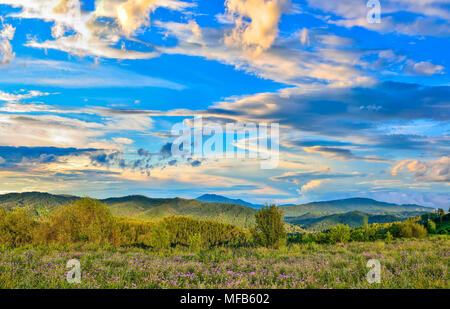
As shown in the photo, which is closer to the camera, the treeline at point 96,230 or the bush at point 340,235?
the treeline at point 96,230

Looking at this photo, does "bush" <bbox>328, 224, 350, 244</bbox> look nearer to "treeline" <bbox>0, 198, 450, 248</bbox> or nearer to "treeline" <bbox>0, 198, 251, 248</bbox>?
"treeline" <bbox>0, 198, 450, 248</bbox>

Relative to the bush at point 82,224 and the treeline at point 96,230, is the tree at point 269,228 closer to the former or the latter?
the treeline at point 96,230

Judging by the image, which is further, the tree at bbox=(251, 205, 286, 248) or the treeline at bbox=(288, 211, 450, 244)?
the treeline at bbox=(288, 211, 450, 244)

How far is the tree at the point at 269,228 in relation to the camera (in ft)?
76.2

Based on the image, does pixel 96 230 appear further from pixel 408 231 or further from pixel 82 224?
pixel 408 231

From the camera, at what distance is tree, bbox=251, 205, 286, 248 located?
2323 cm

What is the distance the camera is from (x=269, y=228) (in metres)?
23.4

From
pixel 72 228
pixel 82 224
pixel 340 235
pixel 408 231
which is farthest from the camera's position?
pixel 408 231

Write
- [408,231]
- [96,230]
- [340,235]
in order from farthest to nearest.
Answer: [408,231], [340,235], [96,230]

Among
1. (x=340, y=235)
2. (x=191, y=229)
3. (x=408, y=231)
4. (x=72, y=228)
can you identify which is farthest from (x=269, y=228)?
(x=408, y=231)

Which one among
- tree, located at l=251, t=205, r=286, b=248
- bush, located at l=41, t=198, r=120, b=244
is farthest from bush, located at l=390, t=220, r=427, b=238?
bush, located at l=41, t=198, r=120, b=244

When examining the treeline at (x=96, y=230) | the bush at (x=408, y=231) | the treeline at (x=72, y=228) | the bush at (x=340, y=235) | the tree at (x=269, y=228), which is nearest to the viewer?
the tree at (x=269, y=228)

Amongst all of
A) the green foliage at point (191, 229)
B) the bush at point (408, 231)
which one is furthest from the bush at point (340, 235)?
the green foliage at point (191, 229)

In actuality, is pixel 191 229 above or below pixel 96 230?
below
